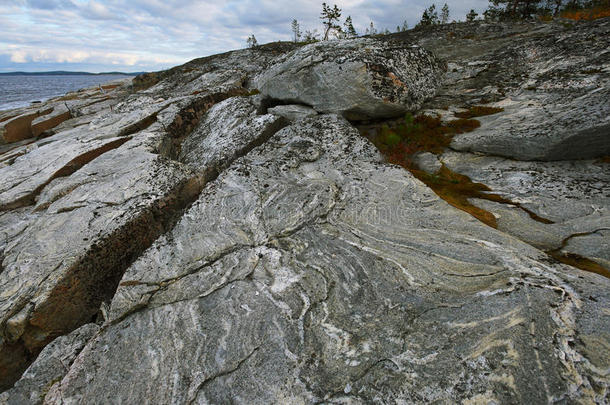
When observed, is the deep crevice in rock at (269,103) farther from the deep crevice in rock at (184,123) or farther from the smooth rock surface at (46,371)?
the smooth rock surface at (46,371)

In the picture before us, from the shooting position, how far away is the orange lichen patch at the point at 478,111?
1073 centimetres

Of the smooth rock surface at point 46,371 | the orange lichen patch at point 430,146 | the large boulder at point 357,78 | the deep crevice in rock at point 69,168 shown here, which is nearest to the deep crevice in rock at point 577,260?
the orange lichen patch at point 430,146

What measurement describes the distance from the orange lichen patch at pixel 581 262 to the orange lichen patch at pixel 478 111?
6.71 meters

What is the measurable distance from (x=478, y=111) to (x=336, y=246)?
901 centimetres

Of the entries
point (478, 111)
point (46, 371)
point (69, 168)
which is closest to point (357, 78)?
point (478, 111)

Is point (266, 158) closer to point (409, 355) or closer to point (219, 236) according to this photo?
point (219, 236)

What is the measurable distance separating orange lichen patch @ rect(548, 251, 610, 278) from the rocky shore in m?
0.03

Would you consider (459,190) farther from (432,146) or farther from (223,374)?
(223,374)

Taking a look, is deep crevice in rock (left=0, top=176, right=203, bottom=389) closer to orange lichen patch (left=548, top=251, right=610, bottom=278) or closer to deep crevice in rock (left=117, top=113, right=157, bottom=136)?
deep crevice in rock (left=117, top=113, right=157, bottom=136)

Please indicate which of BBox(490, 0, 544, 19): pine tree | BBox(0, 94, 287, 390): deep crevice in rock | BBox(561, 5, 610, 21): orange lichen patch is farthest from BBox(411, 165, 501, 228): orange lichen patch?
BBox(490, 0, 544, 19): pine tree

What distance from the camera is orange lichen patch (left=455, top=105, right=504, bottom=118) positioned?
10.7 m

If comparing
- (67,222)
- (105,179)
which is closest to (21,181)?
(105,179)

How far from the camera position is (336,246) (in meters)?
6.45

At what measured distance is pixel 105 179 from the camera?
394 inches
